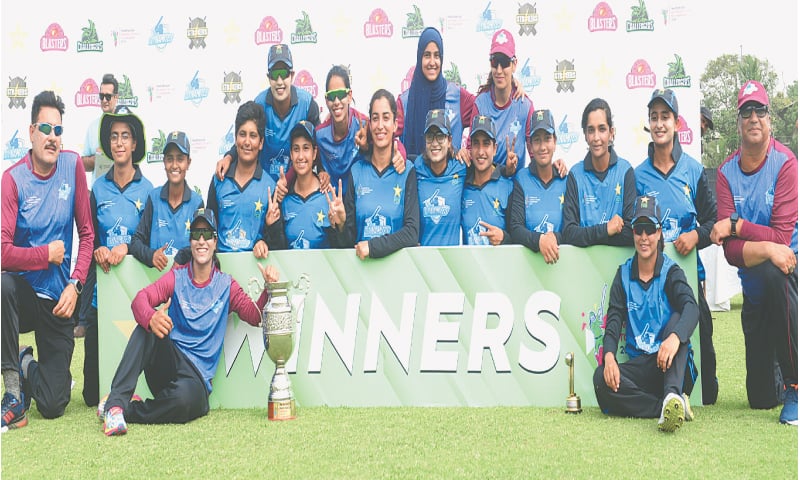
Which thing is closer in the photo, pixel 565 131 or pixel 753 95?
pixel 753 95

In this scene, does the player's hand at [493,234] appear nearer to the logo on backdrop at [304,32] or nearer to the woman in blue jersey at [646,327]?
the woman in blue jersey at [646,327]

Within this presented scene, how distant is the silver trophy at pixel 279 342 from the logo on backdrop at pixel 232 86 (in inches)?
197

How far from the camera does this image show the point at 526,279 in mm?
5113

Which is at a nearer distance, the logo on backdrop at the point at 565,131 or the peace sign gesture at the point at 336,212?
the peace sign gesture at the point at 336,212

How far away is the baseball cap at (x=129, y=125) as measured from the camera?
19.0 feet

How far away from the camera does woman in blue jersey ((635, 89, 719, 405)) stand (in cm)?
511

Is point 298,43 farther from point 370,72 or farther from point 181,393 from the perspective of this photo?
point 181,393

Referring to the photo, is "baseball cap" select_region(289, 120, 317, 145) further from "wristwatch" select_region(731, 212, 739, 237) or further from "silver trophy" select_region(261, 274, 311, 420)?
"wristwatch" select_region(731, 212, 739, 237)

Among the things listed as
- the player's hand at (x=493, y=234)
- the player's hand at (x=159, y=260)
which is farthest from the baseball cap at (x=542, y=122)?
the player's hand at (x=159, y=260)

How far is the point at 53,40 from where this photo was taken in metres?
9.73

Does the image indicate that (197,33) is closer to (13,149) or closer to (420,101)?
(13,149)

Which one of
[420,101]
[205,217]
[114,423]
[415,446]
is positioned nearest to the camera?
[415,446]

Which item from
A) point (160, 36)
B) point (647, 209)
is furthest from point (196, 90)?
point (647, 209)

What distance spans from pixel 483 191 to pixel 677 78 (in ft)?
14.9
